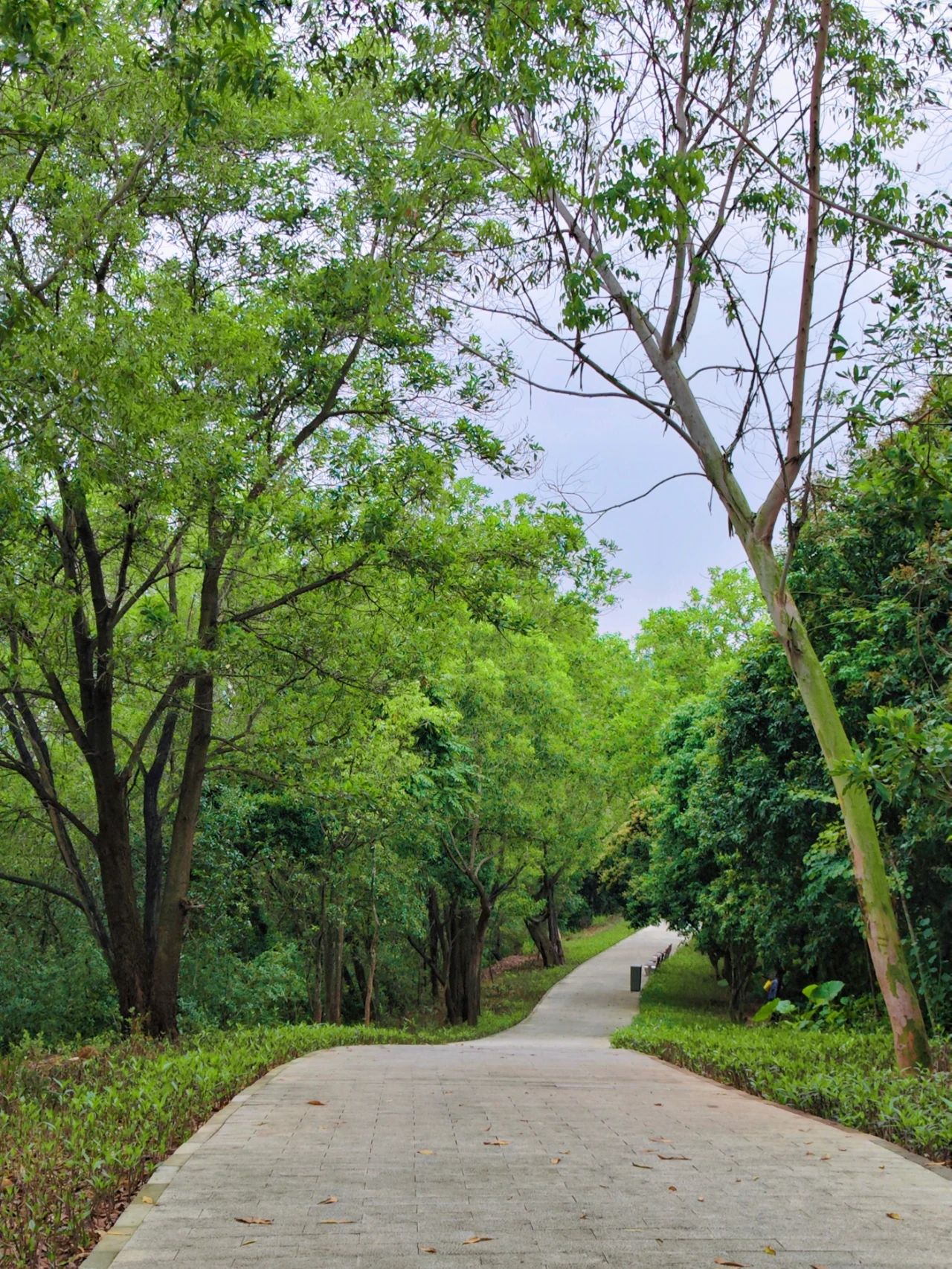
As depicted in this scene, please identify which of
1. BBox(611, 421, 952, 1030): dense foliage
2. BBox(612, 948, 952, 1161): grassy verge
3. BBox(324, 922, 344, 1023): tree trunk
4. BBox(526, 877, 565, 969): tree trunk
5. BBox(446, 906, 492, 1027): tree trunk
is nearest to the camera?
BBox(612, 948, 952, 1161): grassy verge

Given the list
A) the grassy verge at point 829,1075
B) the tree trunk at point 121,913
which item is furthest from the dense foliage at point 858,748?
the tree trunk at point 121,913

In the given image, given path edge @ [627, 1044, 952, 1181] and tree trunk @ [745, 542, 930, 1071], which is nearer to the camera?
path edge @ [627, 1044, 952, 1181]

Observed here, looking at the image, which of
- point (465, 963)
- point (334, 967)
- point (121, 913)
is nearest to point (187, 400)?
point (121, 913)

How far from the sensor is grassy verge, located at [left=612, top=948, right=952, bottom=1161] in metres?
6.79

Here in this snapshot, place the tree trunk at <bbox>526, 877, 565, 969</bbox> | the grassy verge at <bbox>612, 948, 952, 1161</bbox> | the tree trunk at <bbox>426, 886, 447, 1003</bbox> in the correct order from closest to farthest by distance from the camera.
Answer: the grassy verge at <bbox>612, 948, 952, 1161</bbox> < the tree trunk at <bbox>426, 886, 447, 1003</bbox> < the tree trunk at <bbox>526, 877, 565, 969</bbox>

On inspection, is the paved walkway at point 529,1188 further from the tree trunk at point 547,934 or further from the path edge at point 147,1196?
the tree trunk at point 547,934

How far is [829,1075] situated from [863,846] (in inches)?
70.9

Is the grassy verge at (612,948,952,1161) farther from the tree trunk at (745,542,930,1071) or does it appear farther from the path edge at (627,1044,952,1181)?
the tree trunk at (745,542,930,1071)

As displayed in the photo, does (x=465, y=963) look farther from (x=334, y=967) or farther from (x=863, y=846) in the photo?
(x=863, y=846)

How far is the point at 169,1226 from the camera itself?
445cm

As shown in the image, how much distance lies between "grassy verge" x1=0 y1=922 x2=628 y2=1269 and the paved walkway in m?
0.21

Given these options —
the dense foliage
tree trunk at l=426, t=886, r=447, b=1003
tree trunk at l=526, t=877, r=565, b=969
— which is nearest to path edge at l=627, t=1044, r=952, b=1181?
the dense foliage

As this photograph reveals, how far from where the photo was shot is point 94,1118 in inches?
260

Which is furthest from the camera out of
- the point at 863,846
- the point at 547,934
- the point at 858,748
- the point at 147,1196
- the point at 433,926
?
the point at 547,934
